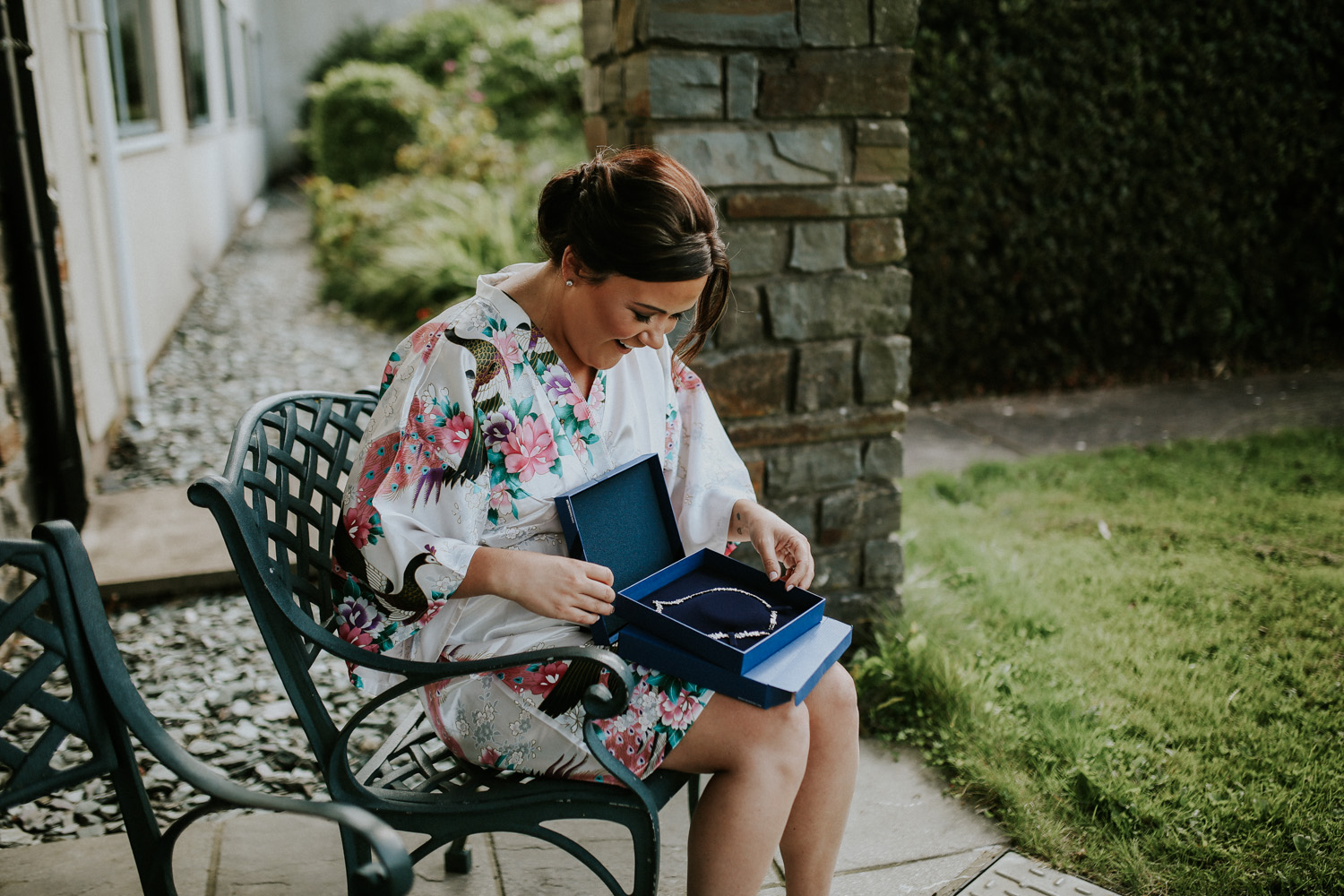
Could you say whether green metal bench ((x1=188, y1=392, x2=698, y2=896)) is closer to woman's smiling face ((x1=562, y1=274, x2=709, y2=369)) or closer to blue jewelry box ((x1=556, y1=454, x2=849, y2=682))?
blue jewelry box ((x1=556, y1=454, x2=849, y2=682))

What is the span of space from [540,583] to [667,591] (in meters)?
0.27

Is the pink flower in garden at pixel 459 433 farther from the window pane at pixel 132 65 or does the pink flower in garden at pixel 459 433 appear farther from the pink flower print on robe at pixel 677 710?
the window pane at pixel 132 65

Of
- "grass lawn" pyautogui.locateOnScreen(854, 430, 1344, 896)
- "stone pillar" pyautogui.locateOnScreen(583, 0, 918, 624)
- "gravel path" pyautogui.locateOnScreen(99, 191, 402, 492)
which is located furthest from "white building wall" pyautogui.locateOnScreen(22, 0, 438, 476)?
"grass lawn" pyautogui.locateOnScreen(854, 430, 1344, 896)

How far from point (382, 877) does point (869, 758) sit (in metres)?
1.67

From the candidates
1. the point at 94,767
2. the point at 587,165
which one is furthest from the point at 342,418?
the point at 94,767

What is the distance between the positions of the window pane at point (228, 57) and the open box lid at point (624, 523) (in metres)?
11.6

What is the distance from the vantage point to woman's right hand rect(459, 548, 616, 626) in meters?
1.51

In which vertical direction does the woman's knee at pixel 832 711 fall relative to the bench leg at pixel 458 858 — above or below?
above

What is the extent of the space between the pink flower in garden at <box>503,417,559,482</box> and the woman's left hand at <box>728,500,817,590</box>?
1.33ft

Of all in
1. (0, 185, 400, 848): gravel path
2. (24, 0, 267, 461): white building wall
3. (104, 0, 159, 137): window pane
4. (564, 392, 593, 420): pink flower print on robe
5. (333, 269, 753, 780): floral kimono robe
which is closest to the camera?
(333, 269, 753, 780): floral kimono robe

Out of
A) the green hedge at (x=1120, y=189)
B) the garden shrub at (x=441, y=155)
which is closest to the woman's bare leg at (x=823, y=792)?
the green hedge at (x=1120, y=189)

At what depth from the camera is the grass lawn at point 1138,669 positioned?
210cm

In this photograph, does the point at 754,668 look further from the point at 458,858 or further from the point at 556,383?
the point at 458,858

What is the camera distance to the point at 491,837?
2.15m
